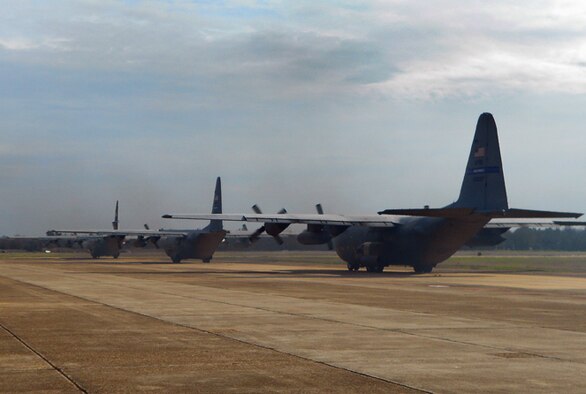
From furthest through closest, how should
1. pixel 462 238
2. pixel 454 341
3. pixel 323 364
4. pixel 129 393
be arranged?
pixel 462 238, pixel 454 341, pixel 323 364, pixel 129 393

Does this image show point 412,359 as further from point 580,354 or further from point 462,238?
point 462,238

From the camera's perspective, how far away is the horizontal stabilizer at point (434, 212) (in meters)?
49.3

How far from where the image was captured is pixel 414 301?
31.4 meters

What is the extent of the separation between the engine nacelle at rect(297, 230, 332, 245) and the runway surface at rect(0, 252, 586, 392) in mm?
29459

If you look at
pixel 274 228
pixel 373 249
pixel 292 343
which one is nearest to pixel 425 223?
pixel 373 249

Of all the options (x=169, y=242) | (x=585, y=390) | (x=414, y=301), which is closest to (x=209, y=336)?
(x=585, y=390)

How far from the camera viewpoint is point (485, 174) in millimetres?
52656

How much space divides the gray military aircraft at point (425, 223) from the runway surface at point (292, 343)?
1894cm

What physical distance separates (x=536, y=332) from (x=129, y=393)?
39.2 feet

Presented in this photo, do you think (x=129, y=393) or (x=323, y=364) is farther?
(x=323, y=364)

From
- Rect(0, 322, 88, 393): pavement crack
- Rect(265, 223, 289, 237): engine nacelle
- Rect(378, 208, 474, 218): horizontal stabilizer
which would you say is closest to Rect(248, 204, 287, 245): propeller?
Rect(265, 223, 289, 237): engine nacelle

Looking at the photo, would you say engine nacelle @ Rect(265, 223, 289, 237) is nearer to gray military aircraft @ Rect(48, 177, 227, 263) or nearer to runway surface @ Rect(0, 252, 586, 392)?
runway surface @ Rect(0, 252, 586, 392)

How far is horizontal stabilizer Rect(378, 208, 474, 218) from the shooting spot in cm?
4931

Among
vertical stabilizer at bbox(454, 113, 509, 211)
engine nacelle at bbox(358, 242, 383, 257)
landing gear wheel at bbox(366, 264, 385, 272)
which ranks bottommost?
landing gear wheel at bbox(366, 264, 385, 272)
